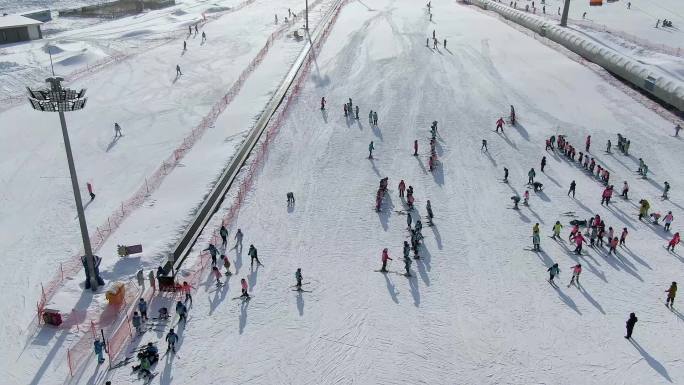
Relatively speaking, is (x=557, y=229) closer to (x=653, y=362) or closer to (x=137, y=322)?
(x=653, y=362)

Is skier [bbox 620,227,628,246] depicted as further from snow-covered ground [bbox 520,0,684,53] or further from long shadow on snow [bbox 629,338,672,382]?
snow-covered ground [bbox 520,0,684,53]

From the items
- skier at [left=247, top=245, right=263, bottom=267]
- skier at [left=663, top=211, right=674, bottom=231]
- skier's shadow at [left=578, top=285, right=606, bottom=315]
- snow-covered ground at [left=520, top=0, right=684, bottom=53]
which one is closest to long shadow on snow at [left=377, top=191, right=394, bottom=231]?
skier at [left=247, top=245, right=263, bottom=267]

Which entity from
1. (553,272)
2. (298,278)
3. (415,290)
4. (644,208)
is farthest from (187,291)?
(644,208)

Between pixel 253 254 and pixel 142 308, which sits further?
pixel 253 254

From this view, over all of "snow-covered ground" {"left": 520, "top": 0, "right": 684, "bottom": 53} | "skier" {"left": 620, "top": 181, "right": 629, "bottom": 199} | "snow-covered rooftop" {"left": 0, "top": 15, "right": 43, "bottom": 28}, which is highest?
"snow-covered rooftop" {"left": 0, "top": 15, "right": 43, "bottom": 28}

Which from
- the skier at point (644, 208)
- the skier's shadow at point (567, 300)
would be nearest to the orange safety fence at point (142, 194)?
the skier's shadow at point (567, 300)

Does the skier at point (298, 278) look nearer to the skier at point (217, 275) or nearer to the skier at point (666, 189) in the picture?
the skier at point (217, 275)

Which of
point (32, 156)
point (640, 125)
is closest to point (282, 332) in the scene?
point (32, 156)
